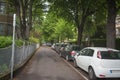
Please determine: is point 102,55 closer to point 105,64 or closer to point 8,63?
point 105,64

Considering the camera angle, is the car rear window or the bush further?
the bush

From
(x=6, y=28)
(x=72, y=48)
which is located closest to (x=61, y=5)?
(x=72, y=48)

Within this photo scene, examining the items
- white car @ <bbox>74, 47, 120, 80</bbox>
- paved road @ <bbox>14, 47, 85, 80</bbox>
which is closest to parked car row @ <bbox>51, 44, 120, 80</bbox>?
white car @ <bbox>74, 47, 120, 80</bbox>

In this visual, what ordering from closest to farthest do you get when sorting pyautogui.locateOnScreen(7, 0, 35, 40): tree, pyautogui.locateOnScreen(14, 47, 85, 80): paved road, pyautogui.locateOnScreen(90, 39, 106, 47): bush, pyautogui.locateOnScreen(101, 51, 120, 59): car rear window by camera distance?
pyautogui.locateOnScreen(101, 51, 120, 59): car rear window
pyautogui.locateOnScreen(14, 47, 85, 80): paved road
pyautogui.locateOnScreen(7, 0, 35, 40): tree
pyautogui.locateOnScreen(90, 39, 106, 47): bush

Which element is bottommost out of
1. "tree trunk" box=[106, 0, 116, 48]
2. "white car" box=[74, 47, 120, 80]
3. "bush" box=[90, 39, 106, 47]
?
"white car" box=[74, 47, 120, 80]

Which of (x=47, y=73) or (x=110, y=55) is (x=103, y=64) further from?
(x=47, y=73)

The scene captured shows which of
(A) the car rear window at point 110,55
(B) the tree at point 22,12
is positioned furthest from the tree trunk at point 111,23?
(B) the tree at point 22,12

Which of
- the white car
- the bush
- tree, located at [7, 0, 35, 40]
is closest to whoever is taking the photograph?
the white car

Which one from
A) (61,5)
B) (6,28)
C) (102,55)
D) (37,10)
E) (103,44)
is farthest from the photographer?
(37,10)

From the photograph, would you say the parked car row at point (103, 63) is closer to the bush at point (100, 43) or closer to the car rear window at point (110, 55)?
the car rear window at point (110, 55)

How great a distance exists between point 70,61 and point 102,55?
1051 centimetres

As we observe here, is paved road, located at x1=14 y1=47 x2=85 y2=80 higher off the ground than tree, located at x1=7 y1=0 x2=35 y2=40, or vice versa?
tree, located at x1=7 y1=0 x2=35 y2=40

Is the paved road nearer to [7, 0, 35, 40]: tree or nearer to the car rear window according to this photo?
the car rear window

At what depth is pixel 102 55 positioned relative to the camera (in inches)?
460
